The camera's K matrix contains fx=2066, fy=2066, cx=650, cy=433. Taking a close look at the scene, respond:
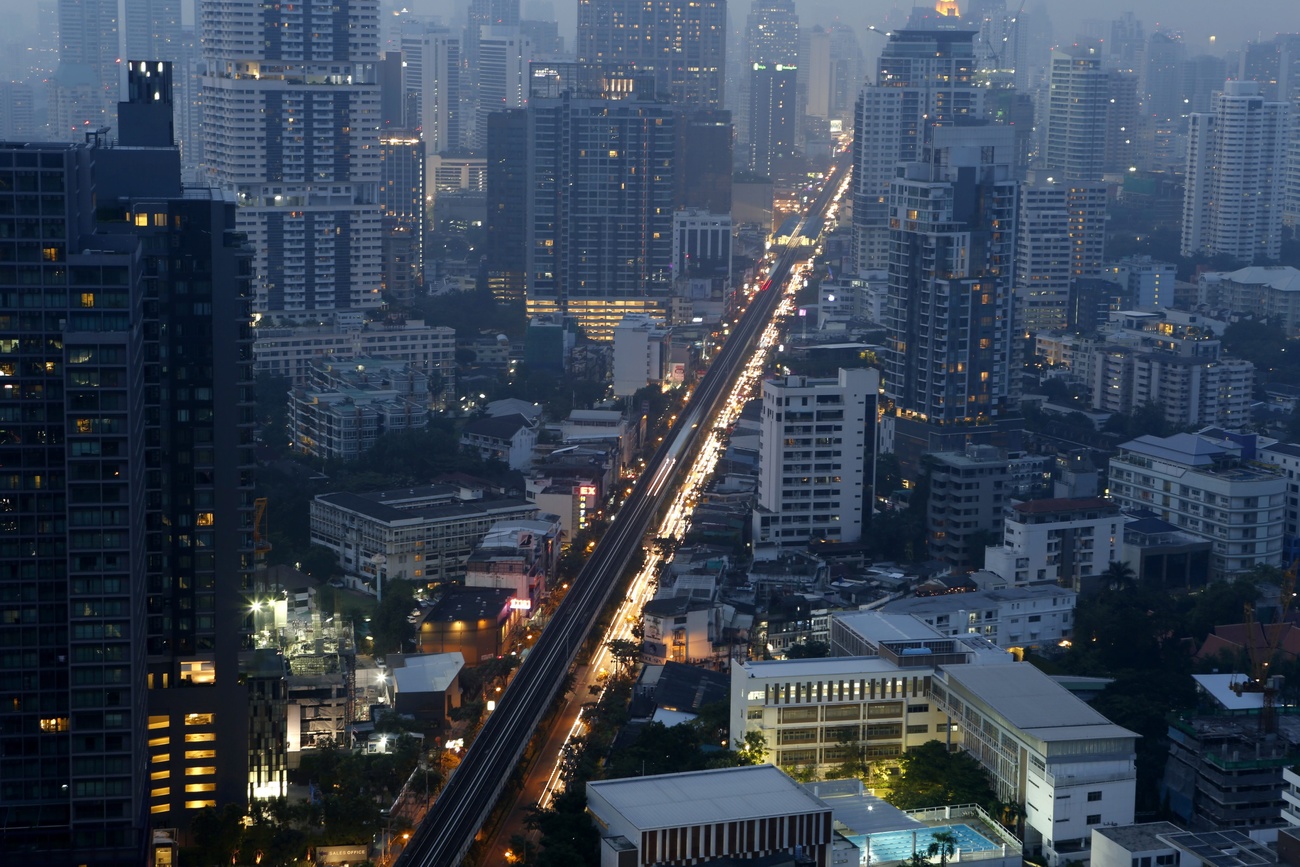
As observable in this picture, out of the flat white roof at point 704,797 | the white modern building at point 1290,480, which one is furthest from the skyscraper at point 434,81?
the flat white roof at point 704,797

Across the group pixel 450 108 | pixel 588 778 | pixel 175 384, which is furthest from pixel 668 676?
pixel 450 108

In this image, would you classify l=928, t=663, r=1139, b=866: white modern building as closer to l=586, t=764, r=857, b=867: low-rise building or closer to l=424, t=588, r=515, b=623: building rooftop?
l=586, t=764, r=857, b=867: low-rise building

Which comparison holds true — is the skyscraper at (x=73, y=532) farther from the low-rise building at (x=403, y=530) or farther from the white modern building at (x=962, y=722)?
the low-rise building at (x=403, y=530)

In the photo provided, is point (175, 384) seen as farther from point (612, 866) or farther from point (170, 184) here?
point (612, 866)

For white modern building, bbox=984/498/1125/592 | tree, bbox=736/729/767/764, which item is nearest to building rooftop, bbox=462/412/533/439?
white modern building, bbox=984/498/1125/592

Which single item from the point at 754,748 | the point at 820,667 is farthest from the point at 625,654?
the point at 754,748

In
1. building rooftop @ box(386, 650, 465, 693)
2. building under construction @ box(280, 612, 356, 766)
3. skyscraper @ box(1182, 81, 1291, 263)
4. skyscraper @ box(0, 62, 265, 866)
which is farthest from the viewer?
skyscraper @ box(1182, 81, 1291, 263)
